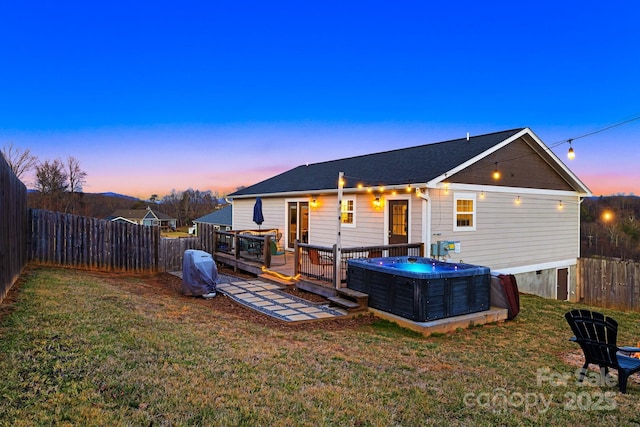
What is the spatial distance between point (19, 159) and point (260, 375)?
32391 mm

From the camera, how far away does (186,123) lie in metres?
17.6

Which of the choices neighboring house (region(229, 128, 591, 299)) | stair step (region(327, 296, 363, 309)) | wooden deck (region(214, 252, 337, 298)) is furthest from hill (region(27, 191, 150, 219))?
stair step (region(327, 296, 363, 309))

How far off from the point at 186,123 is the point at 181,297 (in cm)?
1146

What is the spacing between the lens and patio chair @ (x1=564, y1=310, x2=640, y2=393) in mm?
3975

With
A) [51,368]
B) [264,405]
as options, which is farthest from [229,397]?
[51,368]

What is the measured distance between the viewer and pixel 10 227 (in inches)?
248

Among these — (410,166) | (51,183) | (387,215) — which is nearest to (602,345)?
(387,215)

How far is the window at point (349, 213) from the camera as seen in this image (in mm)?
12406

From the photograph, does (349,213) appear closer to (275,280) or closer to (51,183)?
(275,280)

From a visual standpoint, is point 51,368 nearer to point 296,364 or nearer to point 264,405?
point 264,405

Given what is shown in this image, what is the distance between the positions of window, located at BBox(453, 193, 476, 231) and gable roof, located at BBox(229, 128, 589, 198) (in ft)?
3.12

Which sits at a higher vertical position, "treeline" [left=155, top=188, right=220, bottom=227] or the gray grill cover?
"treeline" [left=155, top=188, right=220, bottom=227]

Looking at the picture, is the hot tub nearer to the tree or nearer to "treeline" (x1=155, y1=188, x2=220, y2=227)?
the tree

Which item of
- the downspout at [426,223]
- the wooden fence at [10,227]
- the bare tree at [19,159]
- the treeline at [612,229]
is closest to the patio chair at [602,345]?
the downspout at [426,223]
